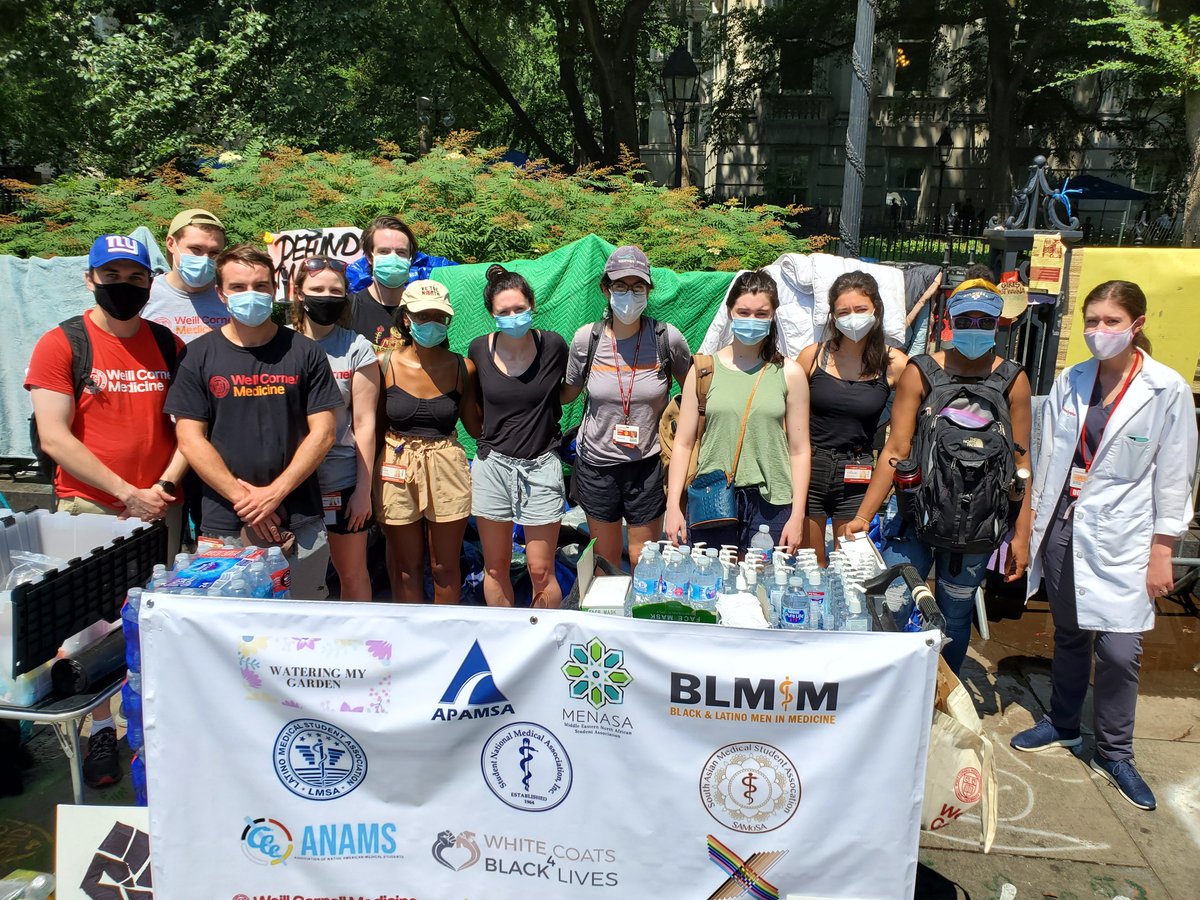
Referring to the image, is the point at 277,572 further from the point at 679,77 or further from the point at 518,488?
the point at 679,77

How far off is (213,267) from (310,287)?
2.75ft

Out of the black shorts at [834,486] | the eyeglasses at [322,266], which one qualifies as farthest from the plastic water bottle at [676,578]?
the eyeglasses at [322,266]

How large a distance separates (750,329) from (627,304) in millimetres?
624

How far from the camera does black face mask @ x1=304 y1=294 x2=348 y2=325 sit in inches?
165

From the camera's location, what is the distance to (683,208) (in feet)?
29.2

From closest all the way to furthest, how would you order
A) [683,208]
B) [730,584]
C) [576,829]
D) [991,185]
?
[576,829]
[730,584]
[683,208]
[991,185]

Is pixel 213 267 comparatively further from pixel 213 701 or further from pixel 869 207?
pixel 869 207

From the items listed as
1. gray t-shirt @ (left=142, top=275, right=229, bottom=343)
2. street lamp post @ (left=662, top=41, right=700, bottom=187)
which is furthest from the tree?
gray t-shirt @ (left=142, top=275, right=229, bottom=343)

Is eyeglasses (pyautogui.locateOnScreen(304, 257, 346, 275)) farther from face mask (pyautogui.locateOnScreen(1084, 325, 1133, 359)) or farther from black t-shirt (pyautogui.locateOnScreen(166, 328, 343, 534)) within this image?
face mask (pyautogui.locateOnScreen(1084, 325, 1133, 359))

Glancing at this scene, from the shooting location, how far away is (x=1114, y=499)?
396cm

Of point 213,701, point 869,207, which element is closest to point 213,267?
point 213,701

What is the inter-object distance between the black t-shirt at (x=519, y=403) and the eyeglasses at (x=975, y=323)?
1893 mm

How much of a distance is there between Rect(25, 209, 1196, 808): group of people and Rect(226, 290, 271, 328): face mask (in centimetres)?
1

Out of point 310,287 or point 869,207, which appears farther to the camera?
point 869,207
